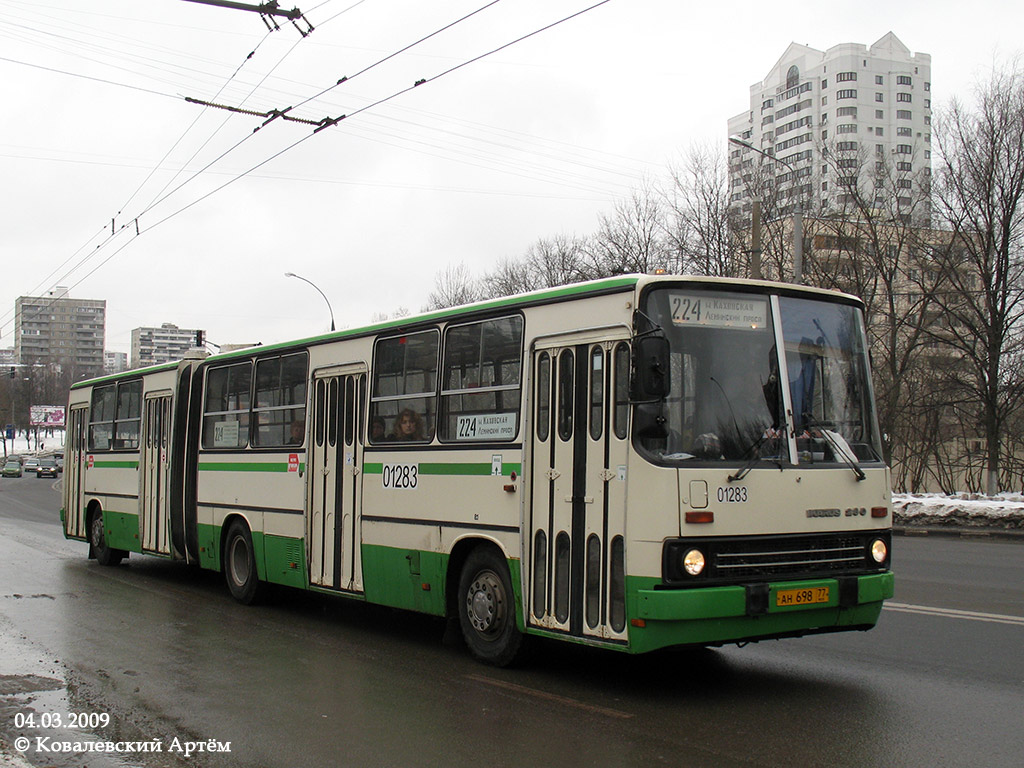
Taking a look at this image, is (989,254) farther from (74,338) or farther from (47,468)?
(74,338)

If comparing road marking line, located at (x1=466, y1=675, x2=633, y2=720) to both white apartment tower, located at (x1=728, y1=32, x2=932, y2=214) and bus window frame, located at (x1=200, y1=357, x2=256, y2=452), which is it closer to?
bus window frame, located at (x1=200, y1=357, x2=256, y2=452)

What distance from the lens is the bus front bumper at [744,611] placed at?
684cm

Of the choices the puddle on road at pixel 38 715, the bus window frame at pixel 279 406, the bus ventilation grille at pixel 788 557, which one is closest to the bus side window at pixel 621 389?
the bus ventilation grille at pixel 788 557

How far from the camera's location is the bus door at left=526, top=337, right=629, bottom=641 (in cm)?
728

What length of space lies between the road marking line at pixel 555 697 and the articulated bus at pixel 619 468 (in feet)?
1.25

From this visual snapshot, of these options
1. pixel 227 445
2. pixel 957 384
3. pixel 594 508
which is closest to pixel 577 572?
pixel 594 508

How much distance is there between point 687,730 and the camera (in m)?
6.42

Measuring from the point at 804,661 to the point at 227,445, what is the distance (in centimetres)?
758

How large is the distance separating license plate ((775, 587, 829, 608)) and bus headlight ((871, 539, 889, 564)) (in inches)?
25.9

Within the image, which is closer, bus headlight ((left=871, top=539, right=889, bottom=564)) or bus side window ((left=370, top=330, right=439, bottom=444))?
bus headlight ((left=871, top=539, right=889, bottom=564))

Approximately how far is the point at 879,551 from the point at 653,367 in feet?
8.04

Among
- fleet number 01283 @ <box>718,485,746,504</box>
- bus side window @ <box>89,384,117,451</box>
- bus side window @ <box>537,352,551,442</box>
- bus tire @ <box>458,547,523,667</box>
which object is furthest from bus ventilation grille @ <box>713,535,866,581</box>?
bus side window @ <box>89,384,117,451</box>

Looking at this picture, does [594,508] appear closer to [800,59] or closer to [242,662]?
[242,662]

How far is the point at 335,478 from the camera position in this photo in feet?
35.3
